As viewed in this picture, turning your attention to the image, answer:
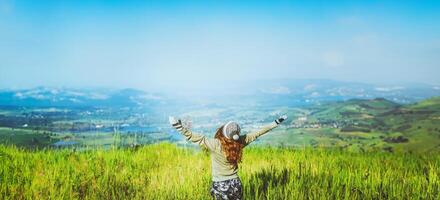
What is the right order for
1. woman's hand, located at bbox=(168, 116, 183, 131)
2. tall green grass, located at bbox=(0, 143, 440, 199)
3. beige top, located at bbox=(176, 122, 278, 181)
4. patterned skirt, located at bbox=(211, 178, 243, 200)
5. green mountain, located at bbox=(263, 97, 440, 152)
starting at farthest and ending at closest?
green mountain, located at bbox=(263, 97, 440, 152) → tall green grass, located at bbox=(0, 143, 440, 199) → patterned skirt, located at bbox=(211, 178, 243, 200) → beige top, located at bbox=(176, 122, 278, 181) → woman's hand, located at bbox=(168, 116, 183, 131)

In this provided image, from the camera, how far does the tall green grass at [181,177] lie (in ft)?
23.8

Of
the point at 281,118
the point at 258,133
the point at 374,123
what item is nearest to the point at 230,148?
the point at 258,133

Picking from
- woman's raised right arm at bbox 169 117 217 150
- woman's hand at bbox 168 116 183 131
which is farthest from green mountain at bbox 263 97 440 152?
woman's hand at bbox 168 116 183 131

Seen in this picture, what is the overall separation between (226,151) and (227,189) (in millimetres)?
523

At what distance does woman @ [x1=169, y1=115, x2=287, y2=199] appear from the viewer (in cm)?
610

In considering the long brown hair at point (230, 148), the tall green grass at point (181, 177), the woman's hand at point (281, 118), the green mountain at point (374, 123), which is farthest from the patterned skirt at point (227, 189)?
the green mountain at point (374, 123)

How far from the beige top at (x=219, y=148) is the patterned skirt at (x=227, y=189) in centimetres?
6

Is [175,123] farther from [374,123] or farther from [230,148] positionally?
[374,123]

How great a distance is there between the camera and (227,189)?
632cm

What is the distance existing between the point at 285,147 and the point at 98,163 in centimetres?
570

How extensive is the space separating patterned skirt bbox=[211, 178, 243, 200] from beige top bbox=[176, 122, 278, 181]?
61 millimetres

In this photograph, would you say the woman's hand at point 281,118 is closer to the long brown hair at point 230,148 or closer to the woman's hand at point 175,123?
the long brown hair at point 230,148

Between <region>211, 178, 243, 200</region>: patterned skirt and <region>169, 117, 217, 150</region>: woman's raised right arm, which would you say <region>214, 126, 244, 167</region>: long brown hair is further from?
<region>211, 178, 243, 200</region>: patterned skirt

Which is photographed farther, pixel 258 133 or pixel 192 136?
pixel 258 133
